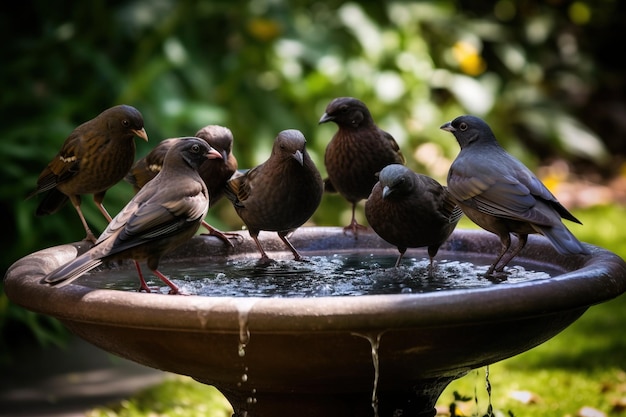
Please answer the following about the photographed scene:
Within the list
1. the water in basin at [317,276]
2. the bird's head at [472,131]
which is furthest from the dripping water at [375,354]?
the bird's head at [472,131]

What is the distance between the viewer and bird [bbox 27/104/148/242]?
4.18 m

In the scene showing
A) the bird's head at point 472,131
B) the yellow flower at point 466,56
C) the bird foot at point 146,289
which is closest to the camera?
the bird foot at point 146,289

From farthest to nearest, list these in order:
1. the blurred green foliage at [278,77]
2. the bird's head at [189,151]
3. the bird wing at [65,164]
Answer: the blurred green foliage at [278,77] → the bird wing at [65,164] → the bird's head at [189,151]

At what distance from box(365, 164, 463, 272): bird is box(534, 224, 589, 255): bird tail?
49 cm

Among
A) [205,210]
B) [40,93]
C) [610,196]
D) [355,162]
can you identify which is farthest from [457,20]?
[205,210]

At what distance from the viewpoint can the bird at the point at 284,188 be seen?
3880mm

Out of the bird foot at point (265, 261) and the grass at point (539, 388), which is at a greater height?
the bird foot at point (265, 261)

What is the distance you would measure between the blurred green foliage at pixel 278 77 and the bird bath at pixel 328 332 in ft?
10.4

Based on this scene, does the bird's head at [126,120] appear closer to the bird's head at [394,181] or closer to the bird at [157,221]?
the bird at [157,221]

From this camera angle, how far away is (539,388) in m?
5.82

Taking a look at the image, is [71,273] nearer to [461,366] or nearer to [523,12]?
[461,366]

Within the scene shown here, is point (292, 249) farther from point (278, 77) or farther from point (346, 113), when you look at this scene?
point (278, 77)

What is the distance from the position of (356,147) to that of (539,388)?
2410mm

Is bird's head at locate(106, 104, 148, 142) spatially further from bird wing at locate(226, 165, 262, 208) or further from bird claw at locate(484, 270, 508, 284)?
bird claw at locate(484, 270, 508, 284)
